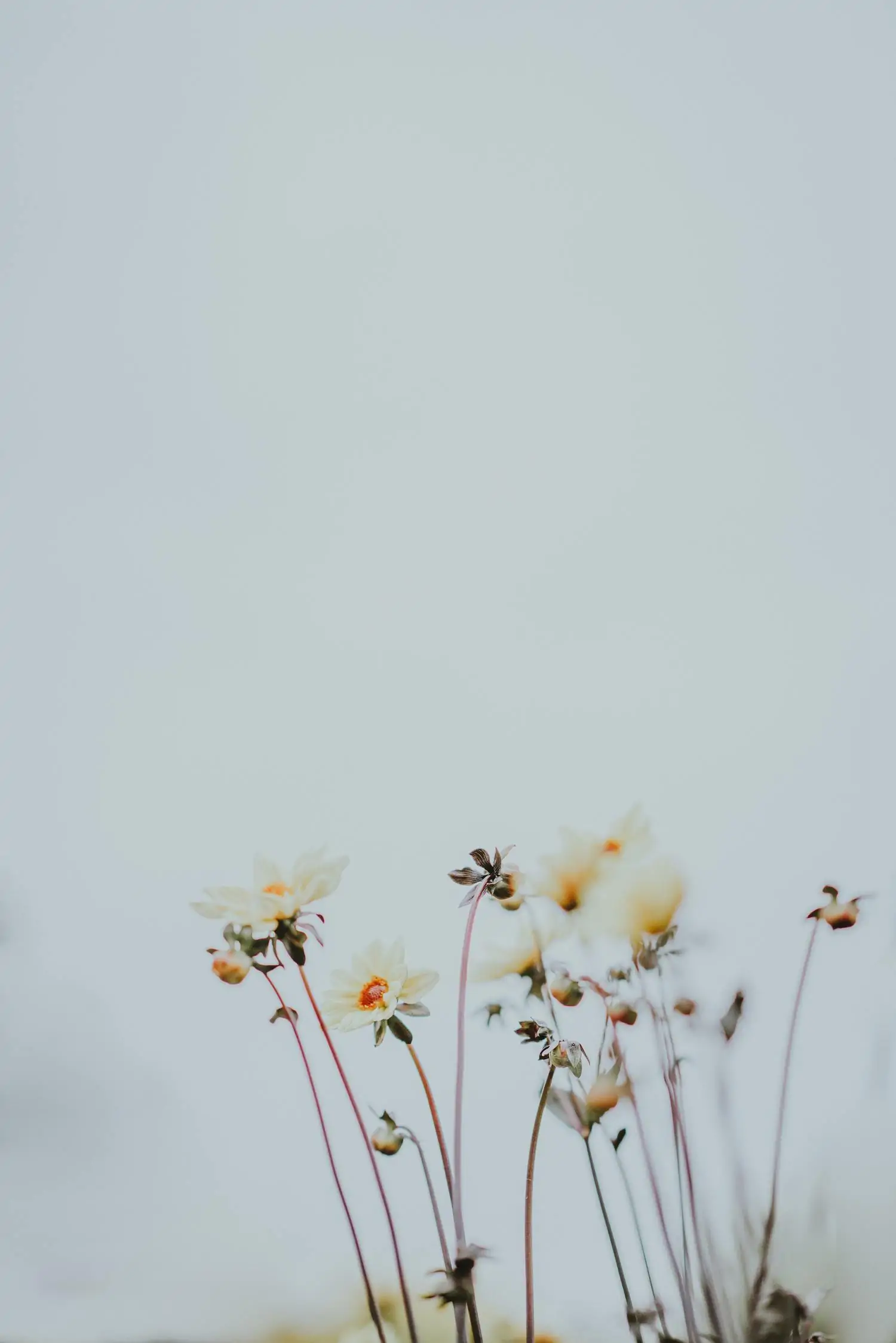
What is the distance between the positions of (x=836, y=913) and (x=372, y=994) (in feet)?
1.17

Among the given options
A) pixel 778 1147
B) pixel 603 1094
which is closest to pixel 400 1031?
pixel 603 1094

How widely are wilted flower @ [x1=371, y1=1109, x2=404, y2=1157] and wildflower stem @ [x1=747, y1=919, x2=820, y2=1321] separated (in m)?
0.28

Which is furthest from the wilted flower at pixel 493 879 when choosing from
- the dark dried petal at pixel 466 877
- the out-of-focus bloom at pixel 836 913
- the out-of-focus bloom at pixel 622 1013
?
the out-of-focus bloom at pixel 836 913

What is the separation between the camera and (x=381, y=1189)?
72 cm

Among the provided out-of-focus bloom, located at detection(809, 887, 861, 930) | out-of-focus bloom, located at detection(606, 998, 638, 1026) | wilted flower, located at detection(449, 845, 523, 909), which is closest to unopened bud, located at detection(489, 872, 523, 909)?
wilted flower, located at detection(449, 845, 523, 909)

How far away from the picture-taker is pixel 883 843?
79cm

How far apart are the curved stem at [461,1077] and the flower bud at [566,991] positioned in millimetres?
78

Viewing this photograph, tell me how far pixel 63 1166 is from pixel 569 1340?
1.35 feet

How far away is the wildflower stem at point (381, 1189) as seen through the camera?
709mm

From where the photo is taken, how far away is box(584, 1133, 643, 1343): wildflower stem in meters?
0.69

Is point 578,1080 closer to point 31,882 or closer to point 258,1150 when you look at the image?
point 258,1150

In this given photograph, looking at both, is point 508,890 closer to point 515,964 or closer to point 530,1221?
point 515,964

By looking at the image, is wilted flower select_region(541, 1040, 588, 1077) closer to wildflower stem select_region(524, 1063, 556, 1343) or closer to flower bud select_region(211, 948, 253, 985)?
wildflower stem select_region(524, 1063, 556, 1343)

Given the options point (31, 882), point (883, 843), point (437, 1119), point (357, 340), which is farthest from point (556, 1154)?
point (357, 340)
